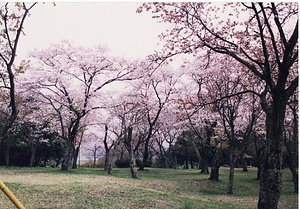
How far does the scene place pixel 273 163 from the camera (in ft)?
16.7

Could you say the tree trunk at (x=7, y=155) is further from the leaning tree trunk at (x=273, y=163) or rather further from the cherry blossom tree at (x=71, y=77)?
the leaning tree trunk at (x=273, y=163)

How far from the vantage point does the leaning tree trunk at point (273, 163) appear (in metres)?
5.09

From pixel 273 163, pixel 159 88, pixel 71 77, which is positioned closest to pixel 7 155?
pixel 71 77

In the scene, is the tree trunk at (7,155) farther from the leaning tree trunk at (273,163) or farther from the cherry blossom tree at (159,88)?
the leaning tree trunk at (273,163)

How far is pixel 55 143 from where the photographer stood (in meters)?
21.8

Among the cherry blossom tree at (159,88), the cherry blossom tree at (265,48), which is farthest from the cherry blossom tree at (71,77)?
the cherry blossom tree at (265,48)

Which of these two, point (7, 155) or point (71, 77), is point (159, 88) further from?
point (7, 155)

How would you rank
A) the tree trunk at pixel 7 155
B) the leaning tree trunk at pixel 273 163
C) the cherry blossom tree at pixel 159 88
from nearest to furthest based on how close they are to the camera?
the leaning tree trunk at pixel 273 163 < the cherry blossom tree at pixel 159 88 < the tree trunk at pixel 7 155

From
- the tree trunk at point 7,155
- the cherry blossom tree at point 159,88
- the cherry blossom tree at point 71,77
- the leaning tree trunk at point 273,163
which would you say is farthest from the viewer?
the tree trunk at point 7,155

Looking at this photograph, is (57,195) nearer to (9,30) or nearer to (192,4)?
(9,30)

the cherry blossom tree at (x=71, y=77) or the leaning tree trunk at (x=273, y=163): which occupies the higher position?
the cherry blossom tree at (x=71, y=77)

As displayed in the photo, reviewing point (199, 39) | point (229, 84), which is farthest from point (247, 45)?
point (229, 84)

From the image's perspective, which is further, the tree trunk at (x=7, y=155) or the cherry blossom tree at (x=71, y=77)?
the tree trunk at (x=7, y=155)

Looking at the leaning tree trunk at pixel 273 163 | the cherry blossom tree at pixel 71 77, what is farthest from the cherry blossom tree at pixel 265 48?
the cherry blossom tree at pixel 71 77
